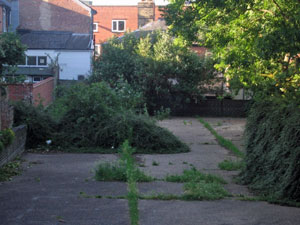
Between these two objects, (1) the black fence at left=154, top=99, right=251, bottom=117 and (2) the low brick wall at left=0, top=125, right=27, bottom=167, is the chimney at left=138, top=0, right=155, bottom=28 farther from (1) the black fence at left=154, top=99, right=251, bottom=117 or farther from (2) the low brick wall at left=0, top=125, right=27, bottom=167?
(2) the low brick wall at left=0, top=125, right=27, bottom=167

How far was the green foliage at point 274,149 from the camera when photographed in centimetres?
754

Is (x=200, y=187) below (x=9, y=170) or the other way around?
the other way around

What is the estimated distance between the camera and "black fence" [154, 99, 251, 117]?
3073cm

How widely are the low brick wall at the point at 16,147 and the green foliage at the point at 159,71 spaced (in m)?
14.5

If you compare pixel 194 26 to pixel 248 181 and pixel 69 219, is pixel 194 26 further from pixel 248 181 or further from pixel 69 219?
pixel 69 219

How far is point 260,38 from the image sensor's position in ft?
32.1

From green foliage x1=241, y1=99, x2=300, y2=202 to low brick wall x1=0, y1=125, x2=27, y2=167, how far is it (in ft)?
18.3

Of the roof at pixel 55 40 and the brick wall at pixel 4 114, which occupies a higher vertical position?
the roof at pixel 55 40

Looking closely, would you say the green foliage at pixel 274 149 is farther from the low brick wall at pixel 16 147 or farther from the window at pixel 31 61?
the window at pixel 31 61

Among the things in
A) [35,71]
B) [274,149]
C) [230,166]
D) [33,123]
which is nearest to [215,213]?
[274,149]

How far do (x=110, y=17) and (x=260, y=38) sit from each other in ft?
165

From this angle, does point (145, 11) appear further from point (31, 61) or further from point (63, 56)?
point (31, 61)

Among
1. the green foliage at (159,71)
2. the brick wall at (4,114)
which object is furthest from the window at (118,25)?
the brick wall at (4,114)

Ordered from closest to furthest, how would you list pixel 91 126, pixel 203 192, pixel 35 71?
pixel 203 192
pixel 91 126
pixel 35 71
